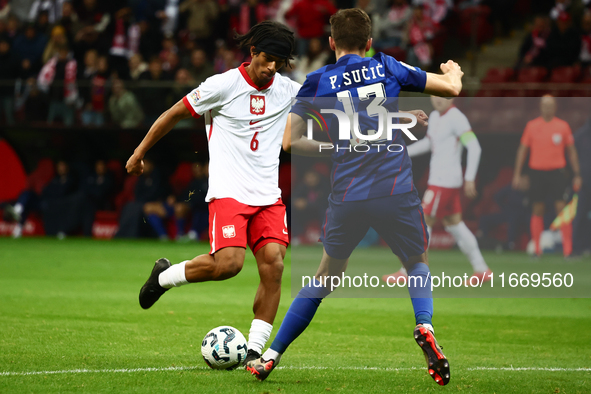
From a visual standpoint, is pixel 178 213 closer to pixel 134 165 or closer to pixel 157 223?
pixel 157 223

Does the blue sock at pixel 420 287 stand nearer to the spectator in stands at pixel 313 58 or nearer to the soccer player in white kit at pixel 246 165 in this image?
the soccer player in white kit at pixel 246 165

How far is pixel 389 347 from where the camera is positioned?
19.8ft

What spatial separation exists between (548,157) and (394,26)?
6473mm

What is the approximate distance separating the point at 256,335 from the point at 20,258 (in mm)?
8715

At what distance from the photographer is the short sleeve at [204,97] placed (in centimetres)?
508

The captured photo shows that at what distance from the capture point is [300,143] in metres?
4.76

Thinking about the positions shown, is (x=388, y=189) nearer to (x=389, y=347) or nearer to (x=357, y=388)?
(x=357, y=388)

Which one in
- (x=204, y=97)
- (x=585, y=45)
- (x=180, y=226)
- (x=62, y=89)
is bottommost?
(x=180, y=226)

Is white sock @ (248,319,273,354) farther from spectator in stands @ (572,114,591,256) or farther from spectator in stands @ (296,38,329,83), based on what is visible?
spectator in stands @ (296,38,329,83)

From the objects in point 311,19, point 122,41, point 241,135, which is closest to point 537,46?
point 311,19

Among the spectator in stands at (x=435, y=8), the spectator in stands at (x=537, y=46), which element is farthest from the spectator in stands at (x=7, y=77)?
the spectator in stands at (x=537, y=46)

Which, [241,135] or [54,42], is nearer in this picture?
[241,135]

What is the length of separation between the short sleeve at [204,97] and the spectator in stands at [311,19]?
11.7 meters

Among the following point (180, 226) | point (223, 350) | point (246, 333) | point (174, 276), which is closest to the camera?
Result: point (223, 350)
